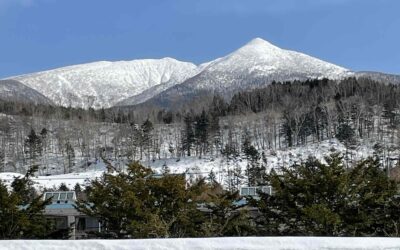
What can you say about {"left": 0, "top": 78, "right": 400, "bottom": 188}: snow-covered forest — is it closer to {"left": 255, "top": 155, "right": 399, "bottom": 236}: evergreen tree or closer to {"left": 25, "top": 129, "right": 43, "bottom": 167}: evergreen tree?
{"left": 25, "top": 129, "right": 43, "bottom": 167}: evergreen tree

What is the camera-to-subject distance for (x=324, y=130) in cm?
8888

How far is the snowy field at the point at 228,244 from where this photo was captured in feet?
15.3

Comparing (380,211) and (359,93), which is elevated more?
(359,93)

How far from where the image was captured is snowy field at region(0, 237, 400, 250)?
4.65 meters

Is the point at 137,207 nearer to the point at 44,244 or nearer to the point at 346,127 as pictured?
the point at 44,244

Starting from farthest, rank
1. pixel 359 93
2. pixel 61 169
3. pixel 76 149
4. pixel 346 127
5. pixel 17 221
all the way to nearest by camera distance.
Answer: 1. pixel 359 93
2. pixel 76 149
3. pixel 61 169
4. pixel 346 127
5. pixel 17 221

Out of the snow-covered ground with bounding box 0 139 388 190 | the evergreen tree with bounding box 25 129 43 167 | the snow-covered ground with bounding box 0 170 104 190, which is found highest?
the evergreen tree with bounding box 25 129 43 167

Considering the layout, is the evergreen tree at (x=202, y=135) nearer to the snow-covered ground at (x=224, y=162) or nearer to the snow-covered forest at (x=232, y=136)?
the snow-covered forest at (x=232, y=136)

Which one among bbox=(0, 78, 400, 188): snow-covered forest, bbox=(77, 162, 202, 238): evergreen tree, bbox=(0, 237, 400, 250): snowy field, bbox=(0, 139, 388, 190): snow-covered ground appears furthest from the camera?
bbox=(0, 78, 400, 188): snow-covered forest

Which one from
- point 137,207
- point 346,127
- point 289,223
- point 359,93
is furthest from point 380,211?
point 359,93

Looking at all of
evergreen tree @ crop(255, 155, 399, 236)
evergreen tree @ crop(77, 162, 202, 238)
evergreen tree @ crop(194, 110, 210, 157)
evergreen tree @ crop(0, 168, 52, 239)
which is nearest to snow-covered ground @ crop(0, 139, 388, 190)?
evergreen tree @ crop(194, 110, 210, 157)

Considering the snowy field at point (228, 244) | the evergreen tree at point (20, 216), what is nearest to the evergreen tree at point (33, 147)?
the evergreen tree at point (20, 216)

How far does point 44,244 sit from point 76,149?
92.5 meters

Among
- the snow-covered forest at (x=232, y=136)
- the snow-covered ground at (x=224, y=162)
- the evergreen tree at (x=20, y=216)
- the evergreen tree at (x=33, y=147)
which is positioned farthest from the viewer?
the evergreen tree at (x=33, y=147)
